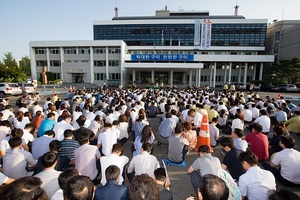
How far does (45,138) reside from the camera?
447 centimetres

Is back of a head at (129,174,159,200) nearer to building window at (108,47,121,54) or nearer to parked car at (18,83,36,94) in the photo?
parked car at (18,83,36,94)

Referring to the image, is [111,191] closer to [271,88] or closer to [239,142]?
[239,142]

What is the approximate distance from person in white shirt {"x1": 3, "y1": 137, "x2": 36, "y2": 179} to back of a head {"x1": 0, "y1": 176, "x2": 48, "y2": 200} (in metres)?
2.13

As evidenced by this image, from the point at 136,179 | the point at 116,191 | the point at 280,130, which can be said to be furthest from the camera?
the point at 280,130

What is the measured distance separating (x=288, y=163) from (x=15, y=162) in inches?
231

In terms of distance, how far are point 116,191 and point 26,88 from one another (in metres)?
24.2

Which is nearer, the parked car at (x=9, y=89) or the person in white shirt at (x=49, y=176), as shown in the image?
the person in white shirt at (x=49, y=176)

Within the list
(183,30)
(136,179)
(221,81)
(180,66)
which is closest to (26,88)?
(136,179)

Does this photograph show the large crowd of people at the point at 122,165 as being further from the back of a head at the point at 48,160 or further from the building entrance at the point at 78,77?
the building entrance at the point at 78,77

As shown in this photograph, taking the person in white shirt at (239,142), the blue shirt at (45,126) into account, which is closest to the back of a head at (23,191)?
the blue shirt at (45,126)

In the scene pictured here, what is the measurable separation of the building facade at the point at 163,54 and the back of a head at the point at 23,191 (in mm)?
36409

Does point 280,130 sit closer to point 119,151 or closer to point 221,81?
point 119,151

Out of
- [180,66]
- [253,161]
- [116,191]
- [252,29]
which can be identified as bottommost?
[116,191]

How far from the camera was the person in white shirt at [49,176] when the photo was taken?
281 cm
